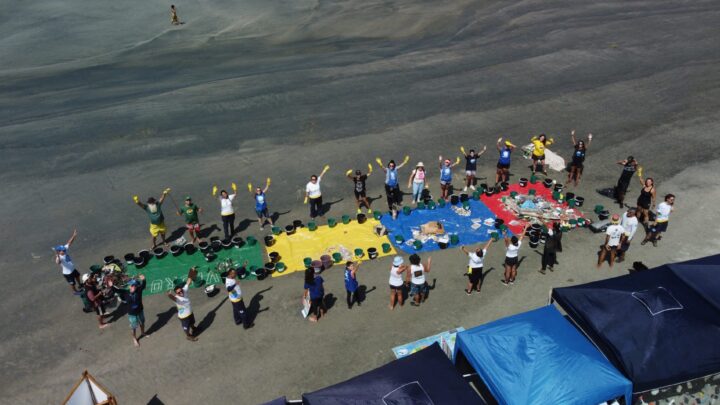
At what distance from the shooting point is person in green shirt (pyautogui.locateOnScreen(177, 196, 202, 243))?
1724cm

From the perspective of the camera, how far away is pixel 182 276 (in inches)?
643

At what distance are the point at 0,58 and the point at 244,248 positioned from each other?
34.6 meters

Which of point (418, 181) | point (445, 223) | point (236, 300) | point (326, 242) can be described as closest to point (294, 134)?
point (418, 181)

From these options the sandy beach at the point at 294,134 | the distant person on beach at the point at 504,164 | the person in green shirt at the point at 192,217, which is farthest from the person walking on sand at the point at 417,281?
the person in green shirt at the point at 192,217

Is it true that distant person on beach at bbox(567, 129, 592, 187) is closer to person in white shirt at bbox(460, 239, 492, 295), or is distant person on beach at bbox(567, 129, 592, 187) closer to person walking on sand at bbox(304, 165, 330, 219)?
person in white shirt at bbox(460, 239, 492, 295)

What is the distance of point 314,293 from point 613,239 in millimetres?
8942

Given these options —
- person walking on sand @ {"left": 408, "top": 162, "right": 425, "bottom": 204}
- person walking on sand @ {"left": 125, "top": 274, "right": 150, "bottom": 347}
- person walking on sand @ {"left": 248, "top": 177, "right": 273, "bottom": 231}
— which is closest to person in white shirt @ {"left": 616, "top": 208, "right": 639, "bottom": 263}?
person walking on sand @ {"left": 408, "top": 162, "right": 425, "bottom": 204}

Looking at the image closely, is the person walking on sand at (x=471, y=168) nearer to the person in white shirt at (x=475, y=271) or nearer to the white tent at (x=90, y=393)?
the person in white shirt at (x=475, y=271)

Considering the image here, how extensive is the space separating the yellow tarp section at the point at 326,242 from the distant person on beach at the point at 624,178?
8768 millimetres

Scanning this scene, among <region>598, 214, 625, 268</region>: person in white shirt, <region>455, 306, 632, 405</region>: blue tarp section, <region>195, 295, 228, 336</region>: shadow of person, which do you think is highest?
<region>455, 306, 632, 405</region>: blue tarp section

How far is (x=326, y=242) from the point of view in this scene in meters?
17.8

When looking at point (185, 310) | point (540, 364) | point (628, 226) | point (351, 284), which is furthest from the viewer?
point (628, 226)

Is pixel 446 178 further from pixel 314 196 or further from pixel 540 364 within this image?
pixel 540 364

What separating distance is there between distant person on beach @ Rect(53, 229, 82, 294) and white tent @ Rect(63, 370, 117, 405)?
15.9 ft
